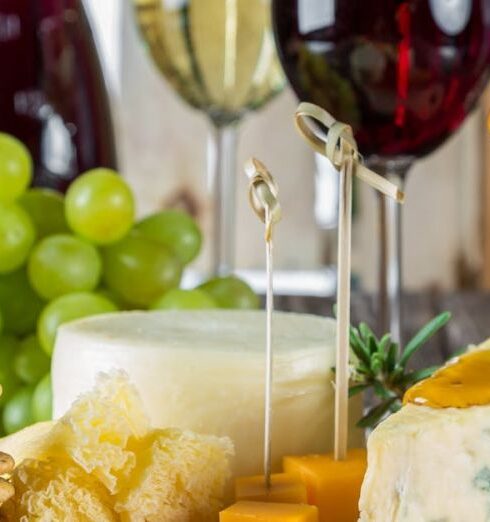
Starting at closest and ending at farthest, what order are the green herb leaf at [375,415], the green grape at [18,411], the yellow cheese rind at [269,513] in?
the yellow cheese rind at [269,513] < the green herb leaf at [375,415] < the green grape at [18,411]

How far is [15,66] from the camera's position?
87 cm

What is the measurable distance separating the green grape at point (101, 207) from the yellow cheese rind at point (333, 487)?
25 cm

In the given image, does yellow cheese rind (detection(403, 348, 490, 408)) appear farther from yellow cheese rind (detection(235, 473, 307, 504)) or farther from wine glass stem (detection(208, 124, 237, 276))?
wine glass stem (detection(208, 124, 237, 276))

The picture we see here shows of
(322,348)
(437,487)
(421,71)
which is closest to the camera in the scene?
(437,487)

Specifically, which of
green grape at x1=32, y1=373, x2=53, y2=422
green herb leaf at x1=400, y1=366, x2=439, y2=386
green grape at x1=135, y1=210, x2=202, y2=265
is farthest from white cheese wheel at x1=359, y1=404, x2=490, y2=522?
green grape at x1=135, y1=210, x2=202, y2=265

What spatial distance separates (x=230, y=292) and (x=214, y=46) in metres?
0.28

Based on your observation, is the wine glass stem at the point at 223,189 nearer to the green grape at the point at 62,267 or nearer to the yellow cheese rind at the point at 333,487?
the green grape at the point at 62,267

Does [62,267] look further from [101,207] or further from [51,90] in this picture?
[51,90]

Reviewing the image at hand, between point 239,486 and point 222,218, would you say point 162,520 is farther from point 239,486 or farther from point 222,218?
point 222,218

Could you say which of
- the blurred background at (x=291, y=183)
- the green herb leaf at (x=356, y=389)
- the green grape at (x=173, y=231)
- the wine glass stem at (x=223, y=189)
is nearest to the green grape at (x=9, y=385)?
the green grape at (x=173, y=231)

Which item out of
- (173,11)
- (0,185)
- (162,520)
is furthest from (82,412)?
(173,11)

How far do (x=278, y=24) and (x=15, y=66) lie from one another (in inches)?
12.5

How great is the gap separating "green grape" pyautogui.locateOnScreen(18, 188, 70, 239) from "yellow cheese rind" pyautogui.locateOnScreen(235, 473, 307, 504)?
0.29m

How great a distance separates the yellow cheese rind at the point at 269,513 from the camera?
0.35 metres
